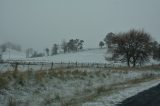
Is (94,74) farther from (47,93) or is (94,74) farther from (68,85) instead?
(47,93)

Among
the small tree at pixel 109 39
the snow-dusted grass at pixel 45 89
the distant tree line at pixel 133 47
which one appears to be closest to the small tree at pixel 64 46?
the small tree at pixel 109 39

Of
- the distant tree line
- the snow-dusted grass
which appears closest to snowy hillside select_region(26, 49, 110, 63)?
the distant tree line

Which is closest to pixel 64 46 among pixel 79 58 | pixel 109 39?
pixel 79 58

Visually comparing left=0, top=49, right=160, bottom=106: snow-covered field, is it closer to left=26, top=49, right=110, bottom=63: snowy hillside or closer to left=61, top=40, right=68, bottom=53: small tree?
left=26, top=49, right=110, bottom=63: snowy hillside

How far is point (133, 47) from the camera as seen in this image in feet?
226

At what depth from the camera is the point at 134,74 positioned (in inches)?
1538

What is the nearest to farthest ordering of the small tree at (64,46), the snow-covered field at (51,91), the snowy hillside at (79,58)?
the snow-covered field at (51,91) < the snowy hillside at (79,58) < the small tree at (64,46)

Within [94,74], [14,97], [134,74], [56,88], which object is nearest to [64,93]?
[56,88]

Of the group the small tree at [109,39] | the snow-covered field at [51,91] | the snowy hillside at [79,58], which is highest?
the small tree at [109,39]

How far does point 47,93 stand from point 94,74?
10851mm

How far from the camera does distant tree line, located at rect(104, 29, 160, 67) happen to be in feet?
225

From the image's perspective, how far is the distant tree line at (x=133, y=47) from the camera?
225ft

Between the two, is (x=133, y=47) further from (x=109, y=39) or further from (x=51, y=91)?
(x=51, y=91)

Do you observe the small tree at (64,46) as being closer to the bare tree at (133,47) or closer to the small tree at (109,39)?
the small tree at (109,39)
